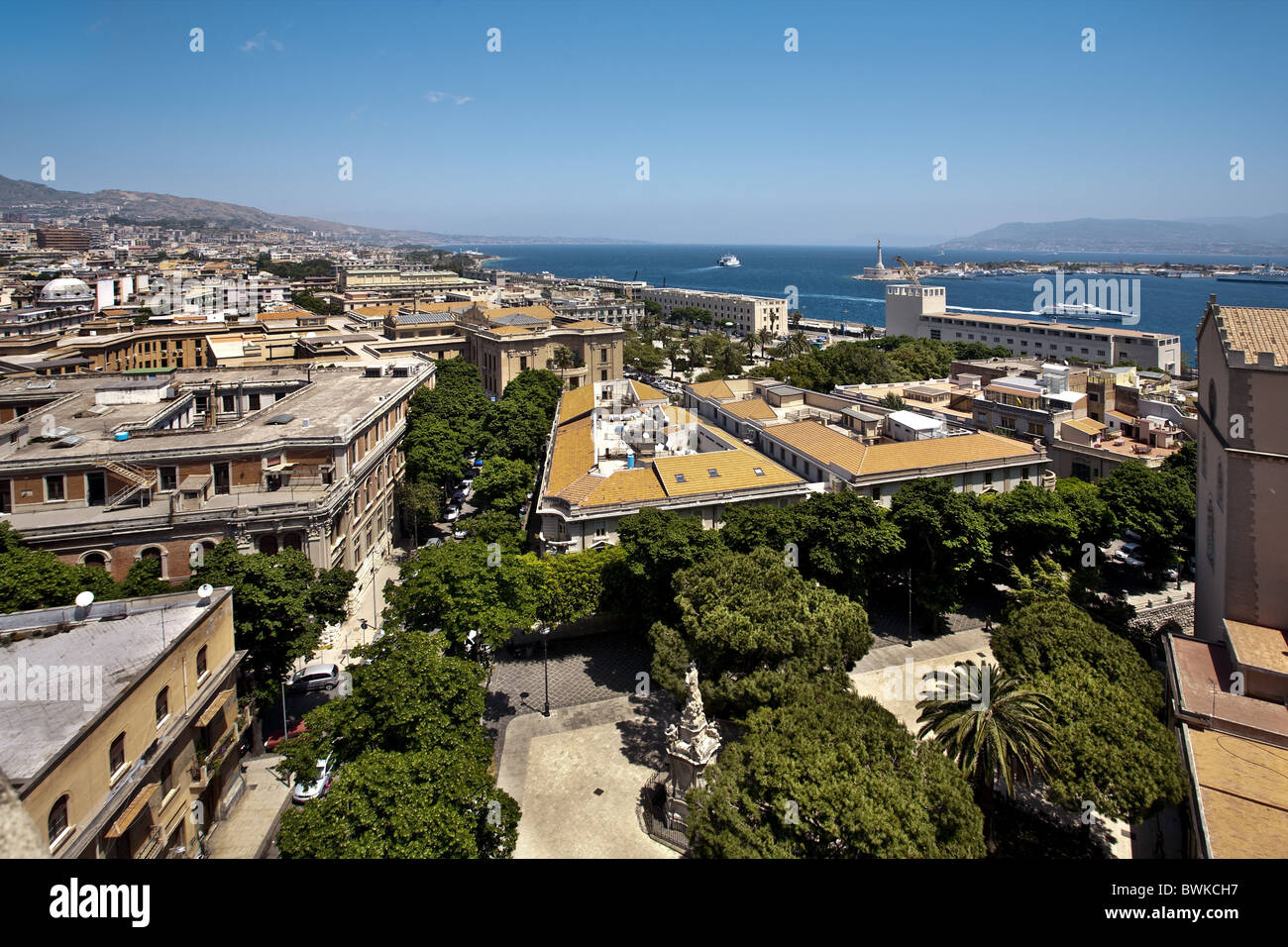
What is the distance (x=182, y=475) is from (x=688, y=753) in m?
26.5

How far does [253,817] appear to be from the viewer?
73.8 feet

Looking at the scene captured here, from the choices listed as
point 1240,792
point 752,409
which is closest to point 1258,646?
point 1240,792

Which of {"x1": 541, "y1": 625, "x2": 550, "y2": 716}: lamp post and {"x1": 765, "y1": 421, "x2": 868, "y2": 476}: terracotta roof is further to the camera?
{"x1": 765, "y1": 421, "x2": 868, "y2": 476}: terracotta roof

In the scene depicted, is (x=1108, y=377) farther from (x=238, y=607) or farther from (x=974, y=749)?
(x=238, y=607)

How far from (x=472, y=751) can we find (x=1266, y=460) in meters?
24.6

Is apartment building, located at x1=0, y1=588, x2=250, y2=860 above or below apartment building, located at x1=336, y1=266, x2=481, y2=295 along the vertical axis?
below

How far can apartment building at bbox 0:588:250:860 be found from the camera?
15.4 m

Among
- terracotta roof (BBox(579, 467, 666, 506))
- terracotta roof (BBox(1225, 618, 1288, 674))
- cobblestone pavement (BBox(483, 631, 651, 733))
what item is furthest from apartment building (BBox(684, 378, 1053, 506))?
terracotta roof (BBox(1225, 618, 1288, 674))

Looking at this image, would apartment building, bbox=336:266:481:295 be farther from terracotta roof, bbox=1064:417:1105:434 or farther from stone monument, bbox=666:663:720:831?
stone monument, bbox=666:663:720:831

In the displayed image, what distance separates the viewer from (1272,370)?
2353 cm

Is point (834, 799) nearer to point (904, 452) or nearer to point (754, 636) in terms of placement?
point (754, 636)

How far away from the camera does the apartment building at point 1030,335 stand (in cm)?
9831

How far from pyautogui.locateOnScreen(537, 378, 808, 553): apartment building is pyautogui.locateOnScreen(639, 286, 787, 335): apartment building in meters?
99.5
